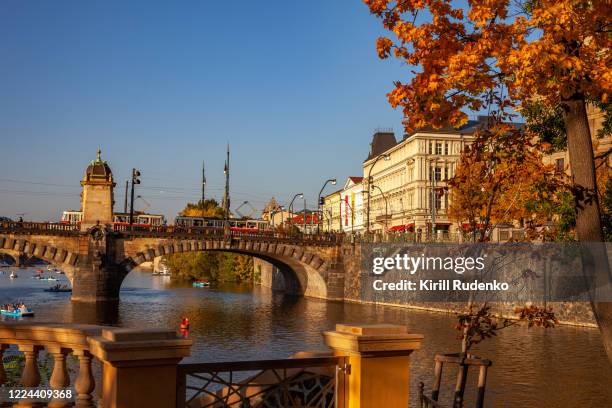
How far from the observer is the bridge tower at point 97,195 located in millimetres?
68062

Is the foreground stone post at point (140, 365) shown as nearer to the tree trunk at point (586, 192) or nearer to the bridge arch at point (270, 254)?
the tree trunk at point (586, 192)

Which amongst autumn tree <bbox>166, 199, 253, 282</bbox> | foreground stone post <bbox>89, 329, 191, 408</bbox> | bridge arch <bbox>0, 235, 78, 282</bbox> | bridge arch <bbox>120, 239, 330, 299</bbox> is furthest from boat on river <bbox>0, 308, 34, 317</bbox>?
autumn tree <bbox>166, 199, 253, 282</bbox>

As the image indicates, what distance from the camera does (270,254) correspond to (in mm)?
76750

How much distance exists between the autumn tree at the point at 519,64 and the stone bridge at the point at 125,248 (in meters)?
60.1

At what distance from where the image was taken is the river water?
27250mm

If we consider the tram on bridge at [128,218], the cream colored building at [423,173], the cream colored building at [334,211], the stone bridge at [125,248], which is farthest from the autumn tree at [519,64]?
the cream colored building at [334,211]

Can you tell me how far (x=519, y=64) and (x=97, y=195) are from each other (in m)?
63.6

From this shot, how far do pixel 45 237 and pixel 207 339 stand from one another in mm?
29701

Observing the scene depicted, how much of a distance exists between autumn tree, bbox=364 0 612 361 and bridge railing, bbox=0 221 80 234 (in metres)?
61.1

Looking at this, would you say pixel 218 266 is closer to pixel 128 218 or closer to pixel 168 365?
pixel 128 218

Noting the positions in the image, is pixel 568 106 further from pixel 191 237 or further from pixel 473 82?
pixel 191 237

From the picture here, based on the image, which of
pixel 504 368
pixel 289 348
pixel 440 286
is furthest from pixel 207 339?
pixel 440 286

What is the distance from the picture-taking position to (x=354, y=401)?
25.9 feet

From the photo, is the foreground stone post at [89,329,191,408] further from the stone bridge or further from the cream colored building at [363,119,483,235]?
the cream colored building at [363,119,483,235]
